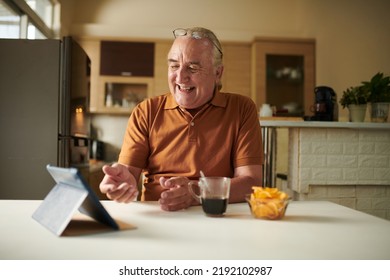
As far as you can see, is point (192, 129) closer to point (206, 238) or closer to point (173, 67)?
point (173, 67)

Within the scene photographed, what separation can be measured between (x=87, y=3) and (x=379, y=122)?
3104 millimetres

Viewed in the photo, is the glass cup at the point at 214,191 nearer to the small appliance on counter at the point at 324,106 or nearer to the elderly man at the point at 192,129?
the elderly man at the point at 192,129

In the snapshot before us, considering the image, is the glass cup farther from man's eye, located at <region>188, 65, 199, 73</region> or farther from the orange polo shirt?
man's eye, located at <region>188, 65, 199, 73</region>

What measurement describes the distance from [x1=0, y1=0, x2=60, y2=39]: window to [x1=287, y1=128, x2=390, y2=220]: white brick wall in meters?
1.77

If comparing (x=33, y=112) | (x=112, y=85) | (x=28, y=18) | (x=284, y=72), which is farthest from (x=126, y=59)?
(x=33, y=112)

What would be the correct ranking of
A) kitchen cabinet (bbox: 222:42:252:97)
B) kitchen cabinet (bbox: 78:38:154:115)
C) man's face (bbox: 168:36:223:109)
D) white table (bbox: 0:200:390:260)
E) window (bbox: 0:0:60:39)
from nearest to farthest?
white table (bbox: 0:200:390:260) → man's face (bbox: 168:36:223:109) → window (bbox: 0:0:60:39) → kitchen cabinet (bbox: 78:38:154:115) → kitchen cabinet (bbox: 222:42:252:97)

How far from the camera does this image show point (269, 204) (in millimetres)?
649

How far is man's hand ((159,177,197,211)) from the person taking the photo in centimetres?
73

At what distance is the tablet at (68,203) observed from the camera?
1.73 feet

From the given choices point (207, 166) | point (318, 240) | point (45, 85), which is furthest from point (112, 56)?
point (318, 240)

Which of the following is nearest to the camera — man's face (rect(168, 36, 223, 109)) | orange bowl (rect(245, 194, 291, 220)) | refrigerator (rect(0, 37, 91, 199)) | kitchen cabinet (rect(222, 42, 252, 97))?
orange bowl (rect(245, 194, 291, 220))

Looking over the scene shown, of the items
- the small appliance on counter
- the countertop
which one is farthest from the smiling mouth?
the small appliance on counter

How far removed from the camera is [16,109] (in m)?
1.75

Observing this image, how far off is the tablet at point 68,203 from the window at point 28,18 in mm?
1642
